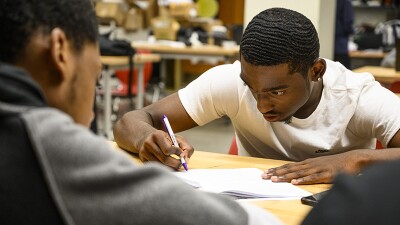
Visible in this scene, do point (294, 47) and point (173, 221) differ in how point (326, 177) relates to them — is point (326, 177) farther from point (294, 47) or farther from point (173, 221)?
point (173, 221)

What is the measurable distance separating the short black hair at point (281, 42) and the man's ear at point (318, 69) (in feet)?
0.05

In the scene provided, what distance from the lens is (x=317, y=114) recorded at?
5.82ft

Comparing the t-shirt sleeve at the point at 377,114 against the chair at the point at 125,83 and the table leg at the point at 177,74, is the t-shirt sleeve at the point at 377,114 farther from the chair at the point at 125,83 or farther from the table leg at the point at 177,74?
the table leg at the point at 177,74

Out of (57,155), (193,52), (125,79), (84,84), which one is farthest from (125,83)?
(57,155)

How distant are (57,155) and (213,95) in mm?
1252

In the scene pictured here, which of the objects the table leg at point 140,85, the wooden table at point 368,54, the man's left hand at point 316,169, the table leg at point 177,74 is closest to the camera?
the man's left hand at point 316,169

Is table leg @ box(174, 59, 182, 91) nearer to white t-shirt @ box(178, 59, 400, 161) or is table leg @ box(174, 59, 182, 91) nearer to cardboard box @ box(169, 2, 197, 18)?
cardboard box @ box(169, 2, 197, 18)

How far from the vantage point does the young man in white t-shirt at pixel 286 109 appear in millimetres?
1602

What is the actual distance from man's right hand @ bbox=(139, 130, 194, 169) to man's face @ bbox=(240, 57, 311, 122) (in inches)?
10.0

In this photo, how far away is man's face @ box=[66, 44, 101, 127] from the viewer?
0.79 m

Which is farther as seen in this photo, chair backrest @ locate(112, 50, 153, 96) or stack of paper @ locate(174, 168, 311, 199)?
chair backrest @ locate(112, 50, 153, 96)

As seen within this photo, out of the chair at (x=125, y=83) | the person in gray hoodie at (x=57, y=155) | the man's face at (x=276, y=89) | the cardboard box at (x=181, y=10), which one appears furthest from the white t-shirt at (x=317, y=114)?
the cardboard box at (x=181, y=10)

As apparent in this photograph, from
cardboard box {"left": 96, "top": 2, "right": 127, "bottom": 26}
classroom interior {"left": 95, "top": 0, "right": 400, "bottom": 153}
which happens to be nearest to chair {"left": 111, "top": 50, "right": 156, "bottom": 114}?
classroom interior {"left": 95, "top": 0, "right": 400, "bottom": 153}

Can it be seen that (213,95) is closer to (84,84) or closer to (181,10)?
(84,84)
